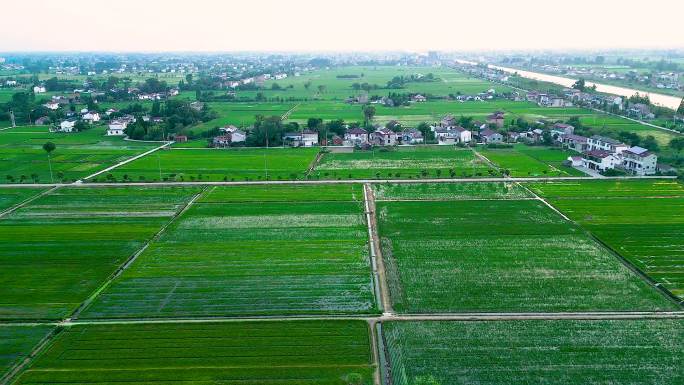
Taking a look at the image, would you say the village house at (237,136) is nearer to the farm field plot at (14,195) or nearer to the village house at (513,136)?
the farm field plot at (14,195)

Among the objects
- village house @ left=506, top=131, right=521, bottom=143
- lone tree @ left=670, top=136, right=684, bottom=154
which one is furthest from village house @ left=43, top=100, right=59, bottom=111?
lone tree @ left=670, top=136, right=684, bottom=154

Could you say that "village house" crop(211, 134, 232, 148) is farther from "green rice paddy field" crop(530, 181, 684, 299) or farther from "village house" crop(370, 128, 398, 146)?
"green rice paddy field" crop(530, 181, 684, 299)

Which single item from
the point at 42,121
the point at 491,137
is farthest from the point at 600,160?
the point at 42,121

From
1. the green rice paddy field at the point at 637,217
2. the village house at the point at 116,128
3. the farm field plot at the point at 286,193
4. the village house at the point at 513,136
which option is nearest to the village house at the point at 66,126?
the village house at the point at 116,128

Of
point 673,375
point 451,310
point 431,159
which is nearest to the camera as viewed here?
point 673,375

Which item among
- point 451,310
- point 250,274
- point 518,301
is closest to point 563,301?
point 518,301

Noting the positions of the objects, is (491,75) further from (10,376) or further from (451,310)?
(10,376)
